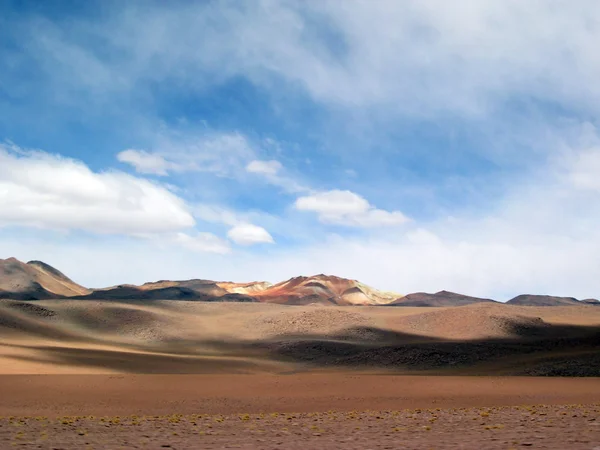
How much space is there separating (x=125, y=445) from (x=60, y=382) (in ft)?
55.4

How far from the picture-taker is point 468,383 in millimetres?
30766

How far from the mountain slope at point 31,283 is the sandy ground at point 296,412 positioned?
12786 centimetres

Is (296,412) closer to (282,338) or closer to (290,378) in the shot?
(290,378)

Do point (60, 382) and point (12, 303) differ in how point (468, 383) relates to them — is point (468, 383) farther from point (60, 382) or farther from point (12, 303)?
point (12, 303)

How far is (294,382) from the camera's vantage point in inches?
1211

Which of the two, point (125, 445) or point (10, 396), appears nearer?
point (125, 445)

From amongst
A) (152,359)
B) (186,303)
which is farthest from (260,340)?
(186,303)

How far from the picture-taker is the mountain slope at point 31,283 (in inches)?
5891

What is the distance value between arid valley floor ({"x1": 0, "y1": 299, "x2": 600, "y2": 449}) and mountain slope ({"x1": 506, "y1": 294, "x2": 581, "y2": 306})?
358ft

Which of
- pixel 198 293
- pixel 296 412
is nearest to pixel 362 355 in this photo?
pixel 296 412

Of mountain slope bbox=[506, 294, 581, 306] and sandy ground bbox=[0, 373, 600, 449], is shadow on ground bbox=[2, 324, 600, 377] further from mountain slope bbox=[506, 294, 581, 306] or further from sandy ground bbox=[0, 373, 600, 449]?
mountain slope bbox=[506, 294, 581, 306]

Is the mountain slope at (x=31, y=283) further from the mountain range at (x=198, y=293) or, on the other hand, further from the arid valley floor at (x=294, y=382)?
the arid valley floor at (x=294, y=382)

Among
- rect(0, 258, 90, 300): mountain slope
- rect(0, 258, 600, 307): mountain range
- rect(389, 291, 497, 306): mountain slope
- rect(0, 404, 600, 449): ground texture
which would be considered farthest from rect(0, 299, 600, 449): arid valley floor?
rect(389, 291, 497, 306): mountain slope

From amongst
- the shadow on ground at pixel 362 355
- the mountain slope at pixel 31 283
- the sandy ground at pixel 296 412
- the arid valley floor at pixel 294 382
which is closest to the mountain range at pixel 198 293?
the mountain slope at pixel 31 283
